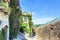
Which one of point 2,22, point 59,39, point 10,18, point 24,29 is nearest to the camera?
point 59,39

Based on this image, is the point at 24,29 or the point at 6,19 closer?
the point at 6,19

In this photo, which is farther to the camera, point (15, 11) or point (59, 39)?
point (15, 11)

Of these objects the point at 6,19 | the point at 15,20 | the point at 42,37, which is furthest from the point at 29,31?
the point at 42,37

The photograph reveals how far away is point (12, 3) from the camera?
2859 cm

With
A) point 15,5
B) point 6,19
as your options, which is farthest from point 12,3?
point 6,19

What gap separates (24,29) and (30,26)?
3987 mm

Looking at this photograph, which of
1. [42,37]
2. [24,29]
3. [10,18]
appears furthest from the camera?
[24,29]

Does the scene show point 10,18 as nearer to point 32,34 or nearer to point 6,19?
point 6,19

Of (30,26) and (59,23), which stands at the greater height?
(59,23)

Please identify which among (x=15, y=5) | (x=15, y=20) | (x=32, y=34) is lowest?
(x=32, y=34)

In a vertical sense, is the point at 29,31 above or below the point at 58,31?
below

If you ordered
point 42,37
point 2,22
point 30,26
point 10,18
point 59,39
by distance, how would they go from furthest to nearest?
point 30,26 < point 10,18 < point 2,22 < point 42,37 < point 59,39

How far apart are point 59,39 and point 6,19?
20747 mm

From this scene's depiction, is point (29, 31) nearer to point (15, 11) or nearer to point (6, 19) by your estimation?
point (15, 11)
